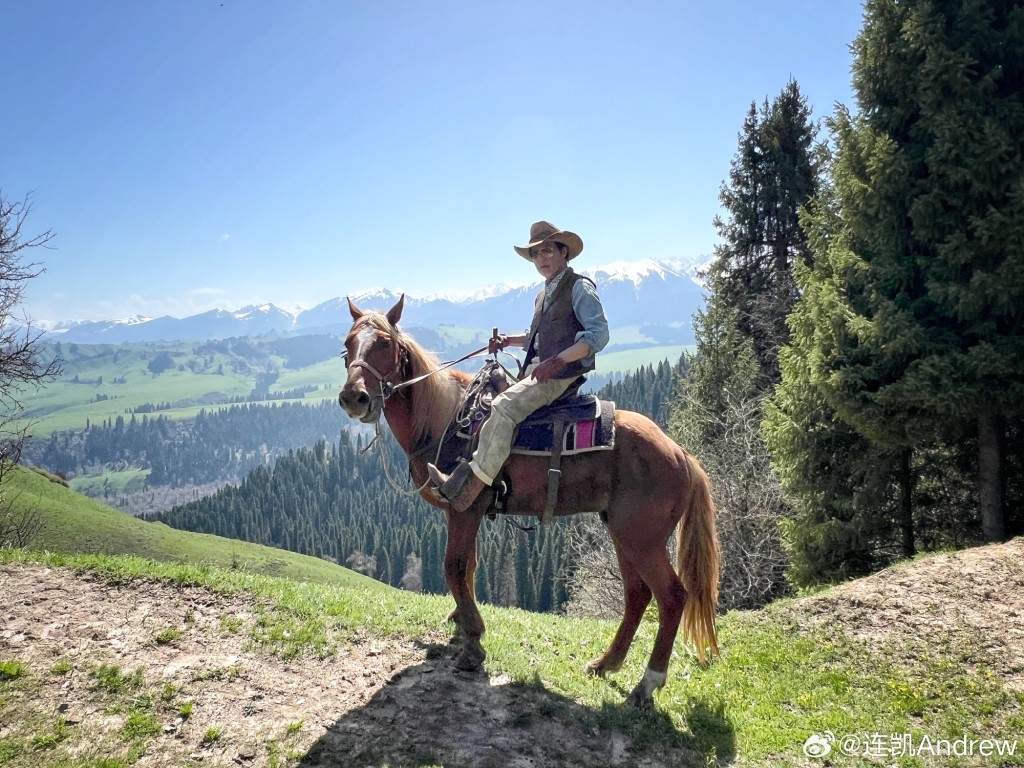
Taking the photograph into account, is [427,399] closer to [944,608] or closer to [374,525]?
[944,608]

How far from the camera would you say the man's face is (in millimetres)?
6422

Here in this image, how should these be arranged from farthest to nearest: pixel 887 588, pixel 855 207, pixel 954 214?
pixel 855 207
pixel 954 214
pixel 887 588

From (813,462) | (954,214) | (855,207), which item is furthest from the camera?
(813,462)

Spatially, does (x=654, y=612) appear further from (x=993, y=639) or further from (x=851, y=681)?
(x=993, y=639)

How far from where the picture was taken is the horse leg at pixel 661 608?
610 cm

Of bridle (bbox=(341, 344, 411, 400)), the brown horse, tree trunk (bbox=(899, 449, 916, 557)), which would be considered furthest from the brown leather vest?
tree trunk (bbox=(899, 449, 916, 557))

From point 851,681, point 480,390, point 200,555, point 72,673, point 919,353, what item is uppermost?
point 919,353

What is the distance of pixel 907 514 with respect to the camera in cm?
1255

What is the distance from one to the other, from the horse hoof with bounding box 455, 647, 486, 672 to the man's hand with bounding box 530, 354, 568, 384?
10.6ft

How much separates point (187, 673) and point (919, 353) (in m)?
12.7

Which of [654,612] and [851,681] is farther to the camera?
[654,612]

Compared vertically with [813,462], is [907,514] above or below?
below

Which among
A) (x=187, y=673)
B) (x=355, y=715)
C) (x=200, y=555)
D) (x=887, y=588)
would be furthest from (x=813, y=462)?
(x=200, y=555)

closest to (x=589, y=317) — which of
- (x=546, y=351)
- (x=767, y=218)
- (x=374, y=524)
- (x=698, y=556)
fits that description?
(x=546, y=351)
